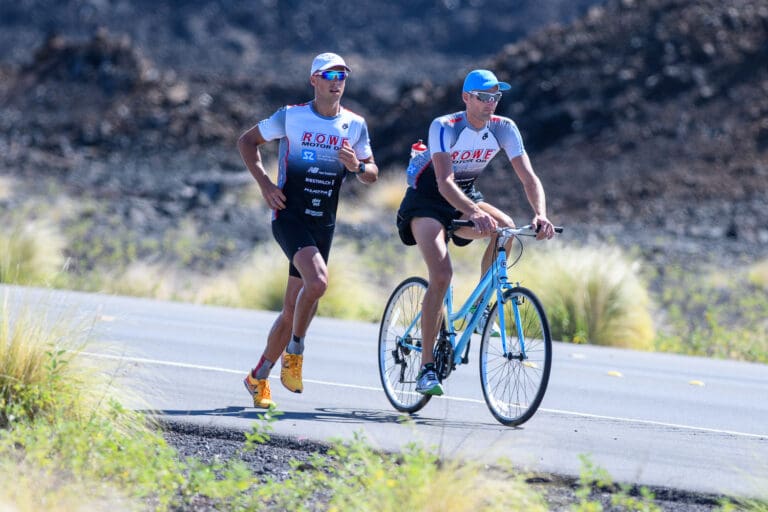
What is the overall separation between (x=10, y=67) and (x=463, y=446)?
56866 mm

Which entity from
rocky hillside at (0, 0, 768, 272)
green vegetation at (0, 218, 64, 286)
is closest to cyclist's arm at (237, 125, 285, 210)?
green vegetation at (0, 218, 64, 286)

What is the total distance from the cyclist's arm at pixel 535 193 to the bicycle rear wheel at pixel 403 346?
92 cm

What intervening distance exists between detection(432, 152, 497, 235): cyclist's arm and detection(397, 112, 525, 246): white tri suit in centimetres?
14

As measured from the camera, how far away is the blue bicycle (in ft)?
23.7

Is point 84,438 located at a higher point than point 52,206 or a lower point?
lower

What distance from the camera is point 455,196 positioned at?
7.36 m

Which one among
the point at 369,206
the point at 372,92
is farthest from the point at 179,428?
the point at 372,92

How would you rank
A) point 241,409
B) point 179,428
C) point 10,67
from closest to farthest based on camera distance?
point 179,428 < point 241,409 < point 10,67

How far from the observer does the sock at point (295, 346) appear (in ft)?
25.9

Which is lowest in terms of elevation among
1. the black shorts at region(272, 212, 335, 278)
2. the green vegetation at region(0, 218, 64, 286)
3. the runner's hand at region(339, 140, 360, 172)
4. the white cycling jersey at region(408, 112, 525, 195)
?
the green vegetation at region(0, 218, 64, 286)

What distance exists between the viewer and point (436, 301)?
7617 millimetres

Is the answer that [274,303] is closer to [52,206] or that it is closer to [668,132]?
[52,206]

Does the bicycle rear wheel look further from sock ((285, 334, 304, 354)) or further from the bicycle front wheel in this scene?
sock ((285, 334, 304, 354))

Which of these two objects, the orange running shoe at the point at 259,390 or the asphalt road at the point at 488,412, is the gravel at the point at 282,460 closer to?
the asphalt road at the point at 488,412
